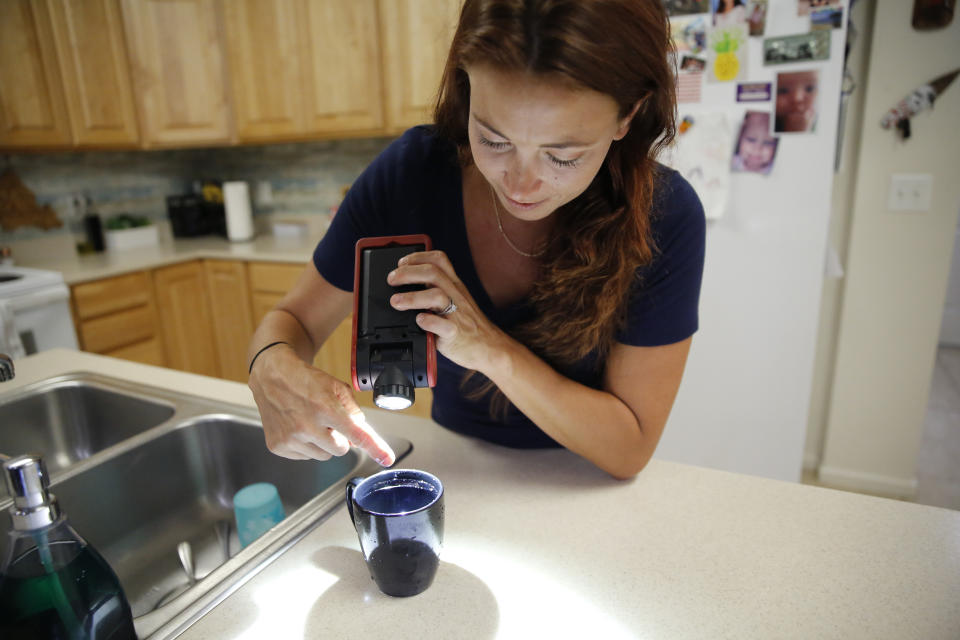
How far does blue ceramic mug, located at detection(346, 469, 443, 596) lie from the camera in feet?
1.77

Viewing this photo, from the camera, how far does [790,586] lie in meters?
0.57

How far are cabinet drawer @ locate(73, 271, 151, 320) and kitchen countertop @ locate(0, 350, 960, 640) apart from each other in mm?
2048

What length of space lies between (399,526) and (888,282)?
213 centimetres

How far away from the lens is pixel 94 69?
2463 millimetres

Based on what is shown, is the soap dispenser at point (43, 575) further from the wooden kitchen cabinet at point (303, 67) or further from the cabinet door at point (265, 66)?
the cabinet door at point (265, 66)

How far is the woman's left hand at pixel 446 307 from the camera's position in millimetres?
614

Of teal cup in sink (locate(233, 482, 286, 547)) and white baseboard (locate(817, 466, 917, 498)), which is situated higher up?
teal cup in sink (locate(233, 482, 286, 547))

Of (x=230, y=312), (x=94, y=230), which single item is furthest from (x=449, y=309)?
(x=94, y=230)

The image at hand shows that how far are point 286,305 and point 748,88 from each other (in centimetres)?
145

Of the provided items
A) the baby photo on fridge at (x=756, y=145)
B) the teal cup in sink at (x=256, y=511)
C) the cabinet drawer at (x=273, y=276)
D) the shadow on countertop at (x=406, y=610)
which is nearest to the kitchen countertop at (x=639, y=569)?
the shadow on countertop at (x=406, y=610)

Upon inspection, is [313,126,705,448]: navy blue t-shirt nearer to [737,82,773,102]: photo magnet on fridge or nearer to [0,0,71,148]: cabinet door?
[737,82,773,102]: photo magnet on fridge

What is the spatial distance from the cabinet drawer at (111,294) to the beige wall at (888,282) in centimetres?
264

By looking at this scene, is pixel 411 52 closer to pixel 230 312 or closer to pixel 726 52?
pixel 726 52

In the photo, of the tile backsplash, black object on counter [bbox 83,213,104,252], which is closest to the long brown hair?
the tile backsplash
